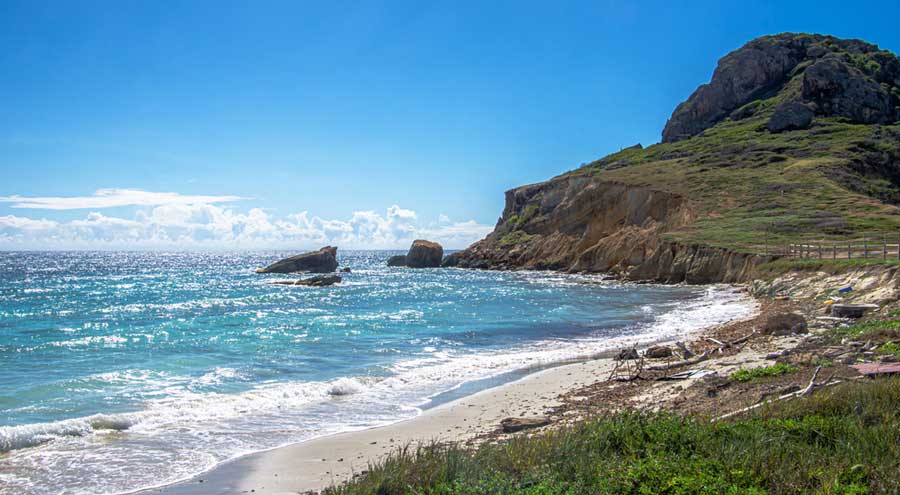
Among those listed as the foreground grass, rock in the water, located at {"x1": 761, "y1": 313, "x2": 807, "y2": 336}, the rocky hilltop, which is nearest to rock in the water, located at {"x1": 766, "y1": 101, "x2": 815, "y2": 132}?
the rocky hilltop

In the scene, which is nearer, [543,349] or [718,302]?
[543,349]

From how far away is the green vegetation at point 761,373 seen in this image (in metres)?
10.8

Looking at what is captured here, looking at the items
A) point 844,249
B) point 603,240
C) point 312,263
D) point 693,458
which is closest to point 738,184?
point 603,240

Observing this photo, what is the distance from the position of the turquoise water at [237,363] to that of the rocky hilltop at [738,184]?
15889mm

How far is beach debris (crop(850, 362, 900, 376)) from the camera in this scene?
8.97m

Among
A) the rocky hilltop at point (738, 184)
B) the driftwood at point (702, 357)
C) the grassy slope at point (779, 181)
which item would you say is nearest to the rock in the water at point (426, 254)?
the rocky hilltop at point (738, 184)

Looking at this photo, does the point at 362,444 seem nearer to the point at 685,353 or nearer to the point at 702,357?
the point at 702,357

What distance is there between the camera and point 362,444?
10156 mm

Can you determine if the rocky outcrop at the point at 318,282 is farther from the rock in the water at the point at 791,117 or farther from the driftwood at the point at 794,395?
the rock in the water at the point at 791,117

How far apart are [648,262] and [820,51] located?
90444 millimetres

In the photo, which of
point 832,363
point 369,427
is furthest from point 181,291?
point 832,363

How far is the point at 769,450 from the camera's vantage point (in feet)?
19.4

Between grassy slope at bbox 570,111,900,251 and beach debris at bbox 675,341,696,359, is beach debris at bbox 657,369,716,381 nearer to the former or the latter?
beach debris at bbox 675,341,696,359

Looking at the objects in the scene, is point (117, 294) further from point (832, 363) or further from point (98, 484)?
point (832, 363)
